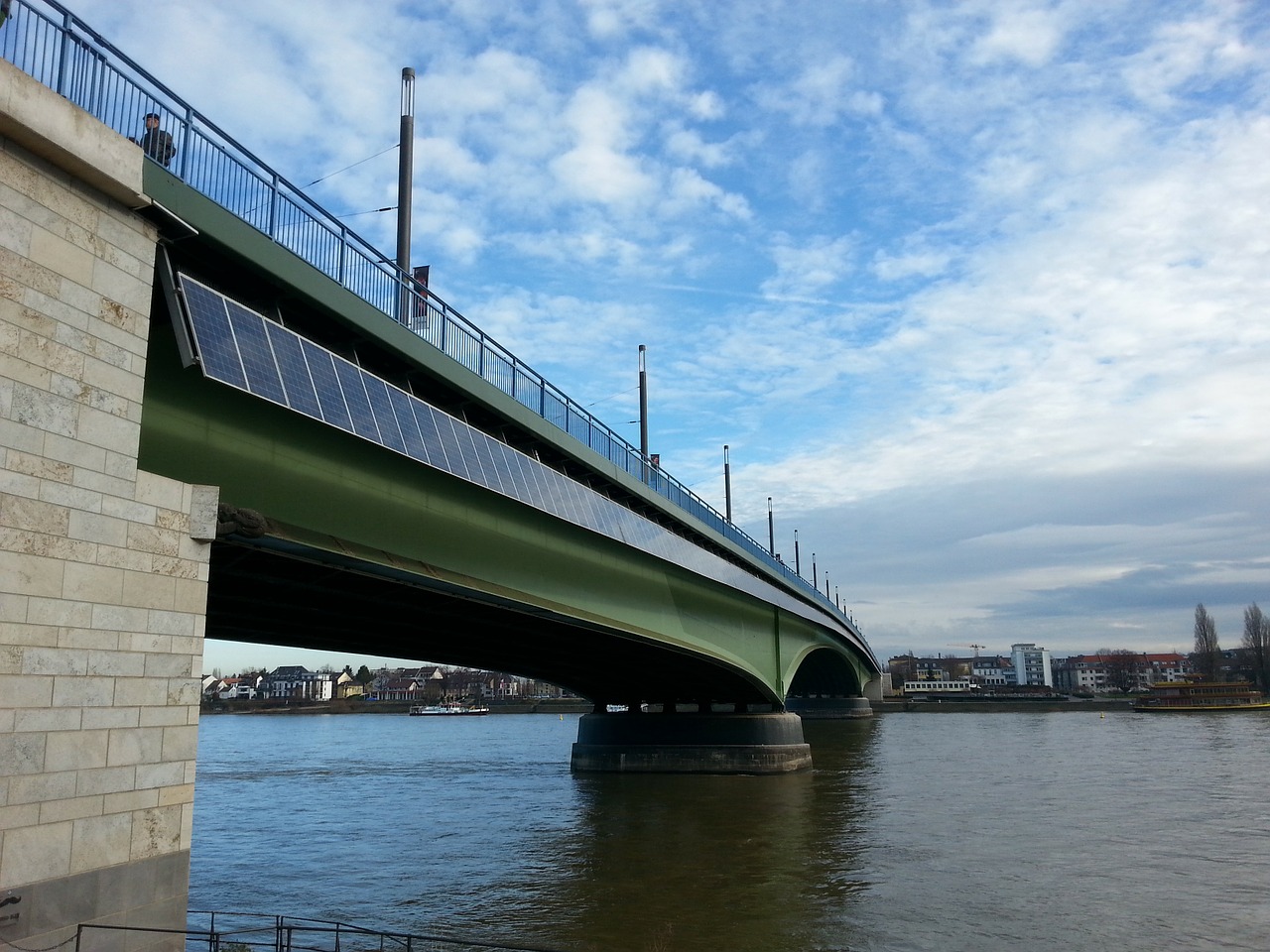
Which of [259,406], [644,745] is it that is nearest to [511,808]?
[644,745]

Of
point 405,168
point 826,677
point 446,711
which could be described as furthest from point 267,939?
point 446,711

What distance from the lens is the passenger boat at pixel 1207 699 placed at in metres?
113

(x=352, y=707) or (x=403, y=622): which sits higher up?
(x=403, y=622)

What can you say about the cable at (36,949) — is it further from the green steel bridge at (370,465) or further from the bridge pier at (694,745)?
the bridge pier at (694,745)

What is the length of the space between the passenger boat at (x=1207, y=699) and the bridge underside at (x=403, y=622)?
88.9 meters

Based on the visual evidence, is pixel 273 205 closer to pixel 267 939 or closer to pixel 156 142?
pixel 156 142

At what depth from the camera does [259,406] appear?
1445 cm

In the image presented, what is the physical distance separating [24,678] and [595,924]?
44.1ft

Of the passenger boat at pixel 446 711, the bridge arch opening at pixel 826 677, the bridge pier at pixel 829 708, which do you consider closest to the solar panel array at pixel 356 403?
the bridge arch opening at pixel 826 677

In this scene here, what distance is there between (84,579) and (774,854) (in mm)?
21867

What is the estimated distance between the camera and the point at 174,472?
1291cm

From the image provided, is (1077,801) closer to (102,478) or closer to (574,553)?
(574,553)

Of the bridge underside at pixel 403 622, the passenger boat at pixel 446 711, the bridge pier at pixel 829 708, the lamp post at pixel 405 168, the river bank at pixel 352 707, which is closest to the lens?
the bridge underside at pixel 403 622

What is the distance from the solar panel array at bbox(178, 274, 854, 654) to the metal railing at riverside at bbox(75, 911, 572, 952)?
21.4ft
